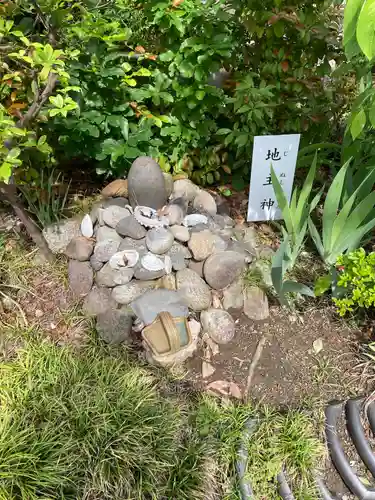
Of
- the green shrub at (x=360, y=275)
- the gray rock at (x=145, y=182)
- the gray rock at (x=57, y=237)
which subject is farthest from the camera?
the gray rock at (x=57, y=237)

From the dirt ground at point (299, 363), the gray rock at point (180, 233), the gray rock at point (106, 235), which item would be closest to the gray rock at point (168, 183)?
the gray rock at point (180, 233)

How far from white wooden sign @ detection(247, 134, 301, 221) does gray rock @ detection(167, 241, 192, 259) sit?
1.14 feet

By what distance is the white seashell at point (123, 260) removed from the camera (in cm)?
196

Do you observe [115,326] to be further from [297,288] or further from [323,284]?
[323,284]

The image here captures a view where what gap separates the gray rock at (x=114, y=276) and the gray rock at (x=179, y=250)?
204mm

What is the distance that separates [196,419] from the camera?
1658mm

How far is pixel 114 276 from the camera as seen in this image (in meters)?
1.97

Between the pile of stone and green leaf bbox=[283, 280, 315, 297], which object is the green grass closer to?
the pile of stone

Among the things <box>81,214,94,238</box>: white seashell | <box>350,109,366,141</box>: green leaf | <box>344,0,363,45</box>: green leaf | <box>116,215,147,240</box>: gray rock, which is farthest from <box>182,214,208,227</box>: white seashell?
<box>344,0,363,45</box>: green leaf

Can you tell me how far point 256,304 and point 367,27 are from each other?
1.33m

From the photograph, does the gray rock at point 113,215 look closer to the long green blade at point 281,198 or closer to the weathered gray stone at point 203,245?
the weathered gray stone at point 203,245

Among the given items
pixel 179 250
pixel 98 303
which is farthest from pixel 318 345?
pixel 98 303

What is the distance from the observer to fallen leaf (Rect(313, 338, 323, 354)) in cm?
194

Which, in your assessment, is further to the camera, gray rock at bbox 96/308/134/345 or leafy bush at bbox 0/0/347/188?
leafy bush at bbox 0/0/347/188
